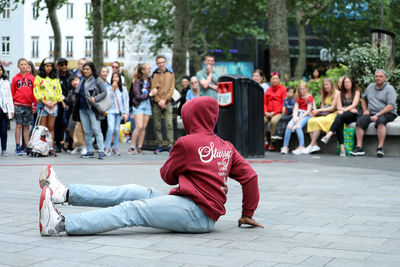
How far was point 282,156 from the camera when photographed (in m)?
14.0

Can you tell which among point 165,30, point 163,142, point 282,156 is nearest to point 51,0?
point 165,30

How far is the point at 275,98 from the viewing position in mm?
15641

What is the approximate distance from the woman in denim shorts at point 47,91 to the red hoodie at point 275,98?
4.94m

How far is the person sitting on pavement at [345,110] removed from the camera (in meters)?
14.1

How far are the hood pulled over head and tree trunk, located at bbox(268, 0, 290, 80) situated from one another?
1366 centimetres

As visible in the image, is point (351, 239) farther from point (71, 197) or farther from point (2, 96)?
point (2, 96)

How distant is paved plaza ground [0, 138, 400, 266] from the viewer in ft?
14.2

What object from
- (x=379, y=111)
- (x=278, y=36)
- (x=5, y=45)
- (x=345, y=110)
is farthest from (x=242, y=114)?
(x=5, y=45)

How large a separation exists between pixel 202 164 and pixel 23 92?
9.49 meters

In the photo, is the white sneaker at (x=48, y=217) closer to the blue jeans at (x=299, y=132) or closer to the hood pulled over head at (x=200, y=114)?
the hood pulled over head at (x=200, y=114)

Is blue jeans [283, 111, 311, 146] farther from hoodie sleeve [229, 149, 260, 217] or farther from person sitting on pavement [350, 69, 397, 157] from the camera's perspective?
hoodie sleeve [229, 149, 260, 217]

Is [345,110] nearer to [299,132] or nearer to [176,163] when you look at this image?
[299,132]

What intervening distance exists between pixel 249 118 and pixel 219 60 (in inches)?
1540

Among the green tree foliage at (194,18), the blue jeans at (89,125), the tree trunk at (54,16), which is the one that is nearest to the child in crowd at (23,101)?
the blue jeans at (89,125)
